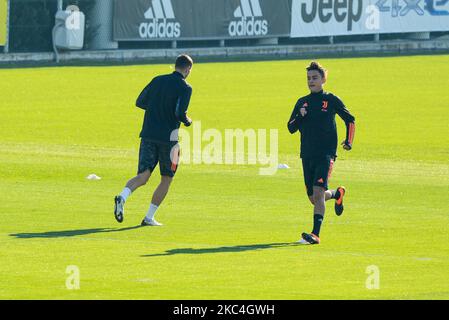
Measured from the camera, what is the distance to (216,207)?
1980 centimetres

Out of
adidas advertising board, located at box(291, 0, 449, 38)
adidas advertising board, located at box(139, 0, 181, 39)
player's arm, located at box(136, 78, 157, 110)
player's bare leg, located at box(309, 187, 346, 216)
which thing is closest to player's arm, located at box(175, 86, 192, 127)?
player's arm, located at box(136, 78, 157, 110)

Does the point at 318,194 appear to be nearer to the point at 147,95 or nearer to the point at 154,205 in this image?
the point at 154,205

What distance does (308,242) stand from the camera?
53.5 feet

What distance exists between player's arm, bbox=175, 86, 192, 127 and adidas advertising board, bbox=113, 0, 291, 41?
31.0 m

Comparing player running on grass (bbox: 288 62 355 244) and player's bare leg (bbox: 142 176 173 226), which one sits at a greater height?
player running on grass (bbox: 288 62 355 244)

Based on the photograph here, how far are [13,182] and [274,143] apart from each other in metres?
9.10

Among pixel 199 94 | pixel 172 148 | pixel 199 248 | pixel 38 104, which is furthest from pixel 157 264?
pixel 199 94

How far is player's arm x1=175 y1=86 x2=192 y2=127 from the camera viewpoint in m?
17.7

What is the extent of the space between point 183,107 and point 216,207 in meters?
2.51

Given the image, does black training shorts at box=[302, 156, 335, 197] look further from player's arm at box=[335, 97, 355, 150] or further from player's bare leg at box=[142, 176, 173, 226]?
player's bare leg at box=[142, 176, 173, 226]

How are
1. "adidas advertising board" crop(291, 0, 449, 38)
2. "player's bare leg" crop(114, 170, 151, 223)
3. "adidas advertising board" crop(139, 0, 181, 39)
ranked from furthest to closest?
"adidas advertising board" crop(291, 0, 449, 38) → "adidas advertising board" crop(139, 0, 181, 39) → "player's bare leg" crop(114, 170, 151, 223)

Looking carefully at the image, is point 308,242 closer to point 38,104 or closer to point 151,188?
point 151,188

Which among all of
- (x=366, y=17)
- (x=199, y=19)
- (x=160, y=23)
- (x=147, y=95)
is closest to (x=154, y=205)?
(x=147, y=95)

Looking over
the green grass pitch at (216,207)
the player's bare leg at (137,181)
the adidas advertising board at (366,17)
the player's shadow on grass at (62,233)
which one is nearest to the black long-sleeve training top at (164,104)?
the player's bare leg at (137,181)
